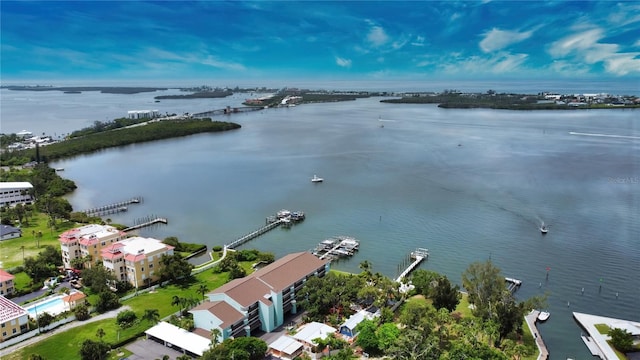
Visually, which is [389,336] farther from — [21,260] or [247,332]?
[21,260]

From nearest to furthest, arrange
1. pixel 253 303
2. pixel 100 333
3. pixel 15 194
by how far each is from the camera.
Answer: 1. pixel 100 333
2. pixel 253 303
3. pixel 15 194

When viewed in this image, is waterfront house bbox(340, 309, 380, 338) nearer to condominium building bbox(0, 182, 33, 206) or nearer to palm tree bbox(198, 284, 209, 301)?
palm tree bbox(198, 284, 209, 301)

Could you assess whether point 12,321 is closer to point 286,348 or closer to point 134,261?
point 134,261

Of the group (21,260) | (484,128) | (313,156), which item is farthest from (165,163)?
(484,128)

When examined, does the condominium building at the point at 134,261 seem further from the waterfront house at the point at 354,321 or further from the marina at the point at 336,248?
the waterfront house at the point at 354,321

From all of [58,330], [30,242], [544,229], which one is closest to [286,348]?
[58,330]

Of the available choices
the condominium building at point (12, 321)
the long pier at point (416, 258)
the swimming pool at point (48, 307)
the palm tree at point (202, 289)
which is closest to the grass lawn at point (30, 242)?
the swimming pool at point (48, 307)
